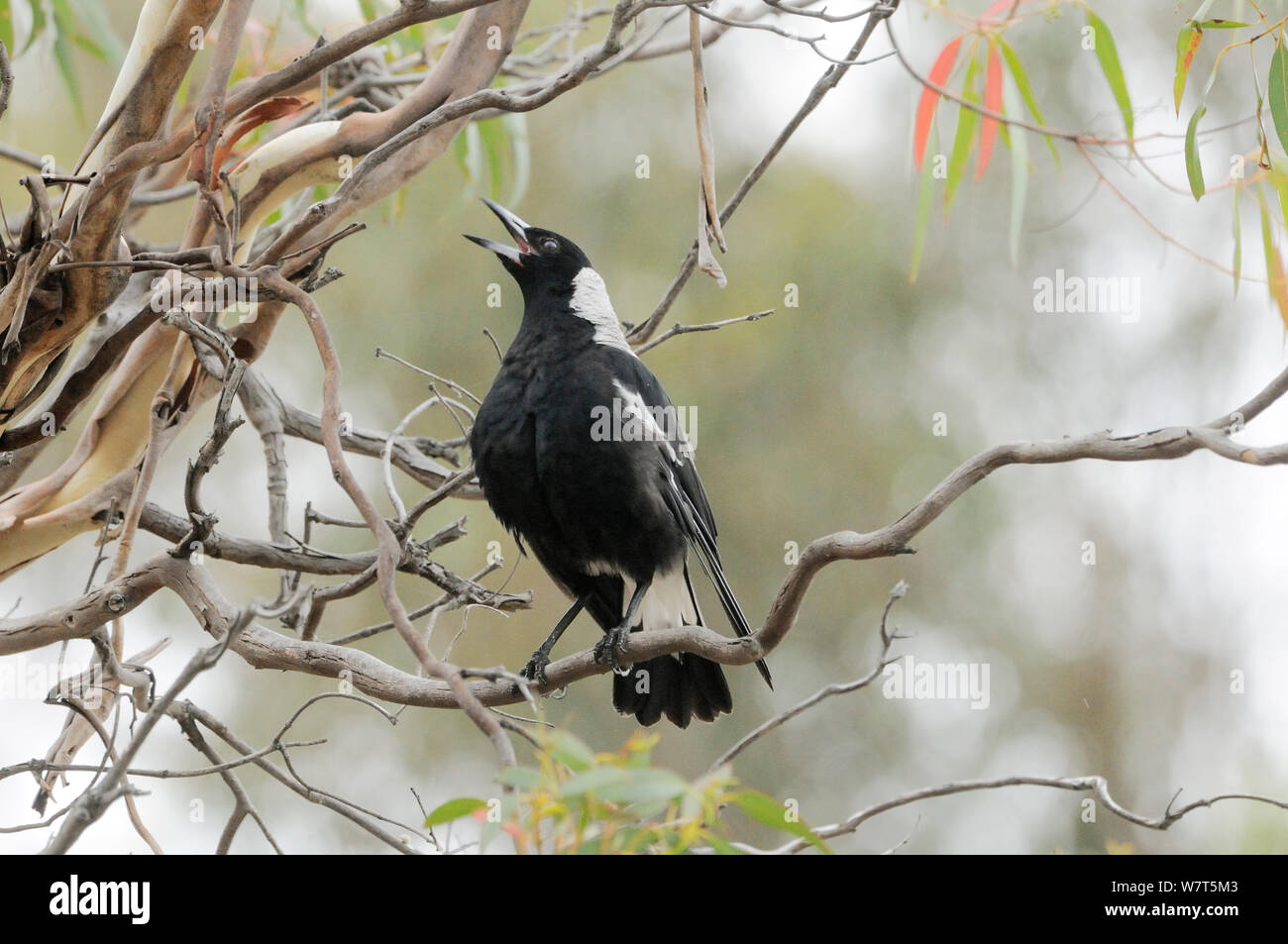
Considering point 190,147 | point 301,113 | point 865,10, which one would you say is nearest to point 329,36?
point 301,113

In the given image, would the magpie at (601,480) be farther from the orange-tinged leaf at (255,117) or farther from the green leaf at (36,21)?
the green leaf at (36,21)

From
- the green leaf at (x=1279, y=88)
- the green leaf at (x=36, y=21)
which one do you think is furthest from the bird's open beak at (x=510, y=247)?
the green leaf at (x=1279, y=88)


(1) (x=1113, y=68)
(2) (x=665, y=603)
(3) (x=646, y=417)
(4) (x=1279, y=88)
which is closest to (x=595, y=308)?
(3) (x=646, y=417)

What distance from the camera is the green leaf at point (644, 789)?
89cm

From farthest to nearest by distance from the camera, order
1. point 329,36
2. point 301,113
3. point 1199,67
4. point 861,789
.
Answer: point 861,789 → point 1199,67 → point 329,36 → point 301,113

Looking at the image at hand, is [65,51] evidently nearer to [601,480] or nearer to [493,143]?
[493,143]

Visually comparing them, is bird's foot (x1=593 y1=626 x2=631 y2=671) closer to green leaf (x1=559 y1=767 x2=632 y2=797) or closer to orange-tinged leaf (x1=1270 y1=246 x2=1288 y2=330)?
green leaf (x1=559 y1=767 x2=632 y2=797)

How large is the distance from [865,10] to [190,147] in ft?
3.18

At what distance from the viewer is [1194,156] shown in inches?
72.4

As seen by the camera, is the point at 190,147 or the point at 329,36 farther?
the point at 329,36

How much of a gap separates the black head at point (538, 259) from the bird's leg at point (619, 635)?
2.32 ft
